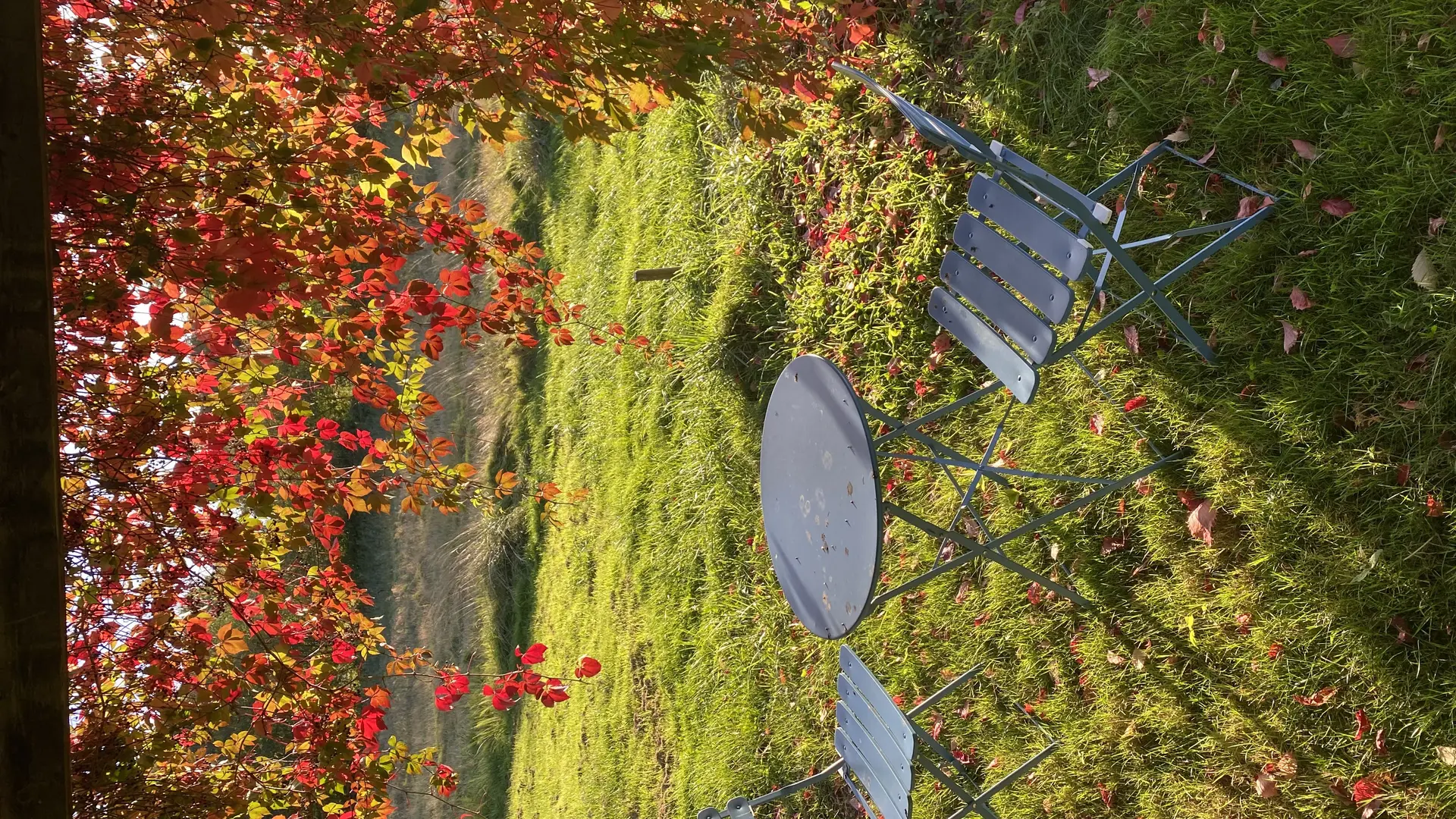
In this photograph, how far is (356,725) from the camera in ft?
12.2

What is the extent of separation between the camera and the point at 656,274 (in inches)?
233

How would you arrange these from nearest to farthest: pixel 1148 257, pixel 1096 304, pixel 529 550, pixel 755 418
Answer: pixel 1148 257 → pixel 1096 304 → pixel 755 418 → pixel 529 550

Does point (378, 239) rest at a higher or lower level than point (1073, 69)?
higher

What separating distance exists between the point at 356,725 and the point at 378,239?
6.01 ft

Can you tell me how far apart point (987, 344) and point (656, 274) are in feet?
11.0

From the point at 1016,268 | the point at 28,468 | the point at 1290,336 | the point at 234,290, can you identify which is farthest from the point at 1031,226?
the point at 28,468

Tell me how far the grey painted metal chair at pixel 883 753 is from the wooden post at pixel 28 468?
77.8 inches

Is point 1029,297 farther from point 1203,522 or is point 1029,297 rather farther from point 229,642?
point 229,642

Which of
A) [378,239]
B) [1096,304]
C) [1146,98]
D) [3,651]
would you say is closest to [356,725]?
[378,239]

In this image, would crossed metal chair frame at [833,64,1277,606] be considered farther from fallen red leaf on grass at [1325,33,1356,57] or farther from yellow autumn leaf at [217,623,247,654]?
yellow autumn leaf at [217,623,247,654]

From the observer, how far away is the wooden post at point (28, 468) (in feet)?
5.98

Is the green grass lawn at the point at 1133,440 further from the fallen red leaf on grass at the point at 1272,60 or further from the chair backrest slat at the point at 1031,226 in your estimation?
the chair backrest slat at the point at 1031,226

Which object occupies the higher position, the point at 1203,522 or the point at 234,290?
the point at 234,290

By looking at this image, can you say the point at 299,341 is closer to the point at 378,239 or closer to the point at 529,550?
the point at 378,239
